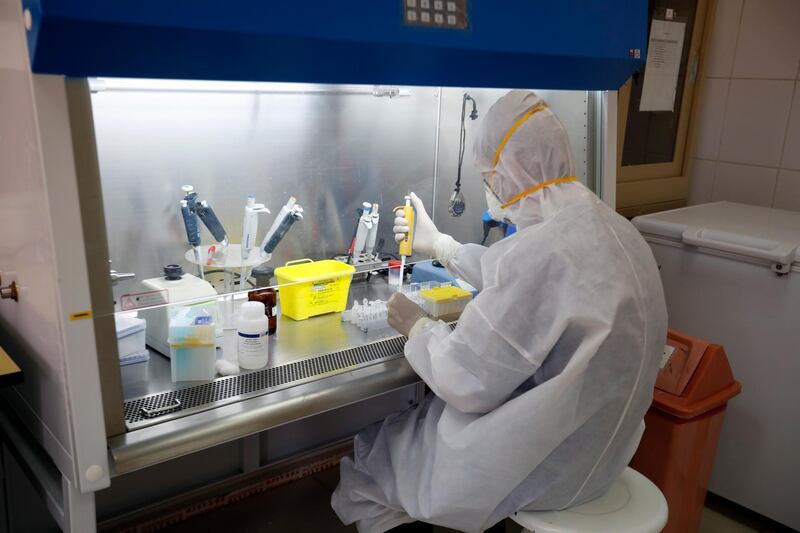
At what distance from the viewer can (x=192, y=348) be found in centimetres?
135

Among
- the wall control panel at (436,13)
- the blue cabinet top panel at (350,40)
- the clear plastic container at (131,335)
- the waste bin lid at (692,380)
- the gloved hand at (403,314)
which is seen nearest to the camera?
the blue cabinet top panel at (350,40)

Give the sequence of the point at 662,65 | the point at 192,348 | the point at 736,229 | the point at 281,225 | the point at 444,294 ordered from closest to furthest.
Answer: the point at 192,348 → the point at 281,225 → the point at 444,294 → the point at 736,229 → the point at 662,65

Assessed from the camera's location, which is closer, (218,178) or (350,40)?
(350,40)

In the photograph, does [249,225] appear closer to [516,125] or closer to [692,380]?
[516,125]

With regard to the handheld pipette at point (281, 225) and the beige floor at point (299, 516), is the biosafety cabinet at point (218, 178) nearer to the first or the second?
the handheld pipette at point (281, 225)

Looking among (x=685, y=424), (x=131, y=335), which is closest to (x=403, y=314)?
(x=131, y=335)

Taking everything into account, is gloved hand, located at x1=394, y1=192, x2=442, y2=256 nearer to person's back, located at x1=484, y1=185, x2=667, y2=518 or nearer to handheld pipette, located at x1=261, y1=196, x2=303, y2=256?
handheld pipette, located at x1=261, y1=196, x2=303, y2=256

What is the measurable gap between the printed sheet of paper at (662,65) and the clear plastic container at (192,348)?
1938 millimetres

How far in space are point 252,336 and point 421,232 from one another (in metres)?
0.57

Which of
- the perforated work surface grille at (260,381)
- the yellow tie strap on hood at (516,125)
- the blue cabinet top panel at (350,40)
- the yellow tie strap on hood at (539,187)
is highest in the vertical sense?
the blue cabinet top panel at (350,40)

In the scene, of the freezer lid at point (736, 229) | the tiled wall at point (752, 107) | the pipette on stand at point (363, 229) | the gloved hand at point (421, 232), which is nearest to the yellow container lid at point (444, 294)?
the gloved hand at point (421, 232)

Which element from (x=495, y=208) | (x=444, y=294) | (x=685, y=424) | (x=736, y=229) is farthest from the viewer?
(x=736, y=229)

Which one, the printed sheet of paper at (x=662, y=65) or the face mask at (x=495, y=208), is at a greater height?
the printed sheet of paper at (x=662, y=65)

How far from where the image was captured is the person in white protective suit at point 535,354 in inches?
48.9
